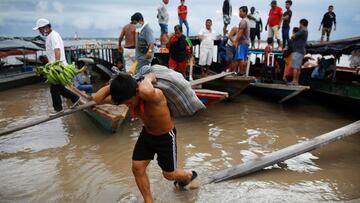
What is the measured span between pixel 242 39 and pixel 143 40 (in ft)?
10.2

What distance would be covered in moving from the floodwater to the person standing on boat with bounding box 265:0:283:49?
3.68m

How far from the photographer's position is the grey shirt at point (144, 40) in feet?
21.3

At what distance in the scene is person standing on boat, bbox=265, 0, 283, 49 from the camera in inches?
418

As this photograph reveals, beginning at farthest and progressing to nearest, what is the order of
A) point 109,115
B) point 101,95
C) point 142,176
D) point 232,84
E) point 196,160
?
point 232,84 < point 109,115 < point 196,160 < point 142,176 < point 101,95

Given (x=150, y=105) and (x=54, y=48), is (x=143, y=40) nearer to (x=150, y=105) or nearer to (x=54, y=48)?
(x=54, y=48)

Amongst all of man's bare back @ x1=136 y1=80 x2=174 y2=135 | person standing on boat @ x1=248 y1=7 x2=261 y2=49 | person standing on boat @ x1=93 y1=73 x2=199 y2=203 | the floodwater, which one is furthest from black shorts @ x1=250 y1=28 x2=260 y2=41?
man's bare back @ x1=136 y1=80 x2=174 y2=135

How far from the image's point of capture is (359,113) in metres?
8.12

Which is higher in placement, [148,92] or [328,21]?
[328,21]

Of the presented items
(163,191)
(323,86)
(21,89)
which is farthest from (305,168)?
(21,89)

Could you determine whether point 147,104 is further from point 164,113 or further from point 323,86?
point 323,86

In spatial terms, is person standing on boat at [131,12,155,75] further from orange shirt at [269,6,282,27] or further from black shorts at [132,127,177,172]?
orange shirt at [269,6,282,27]

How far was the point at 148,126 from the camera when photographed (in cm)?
313

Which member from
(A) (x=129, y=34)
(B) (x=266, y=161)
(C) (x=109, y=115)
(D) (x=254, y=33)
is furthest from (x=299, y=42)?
(C) (x=109, y=115)

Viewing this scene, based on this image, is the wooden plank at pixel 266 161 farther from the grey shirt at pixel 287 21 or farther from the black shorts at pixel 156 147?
the grey shirt at pixel 287 21
